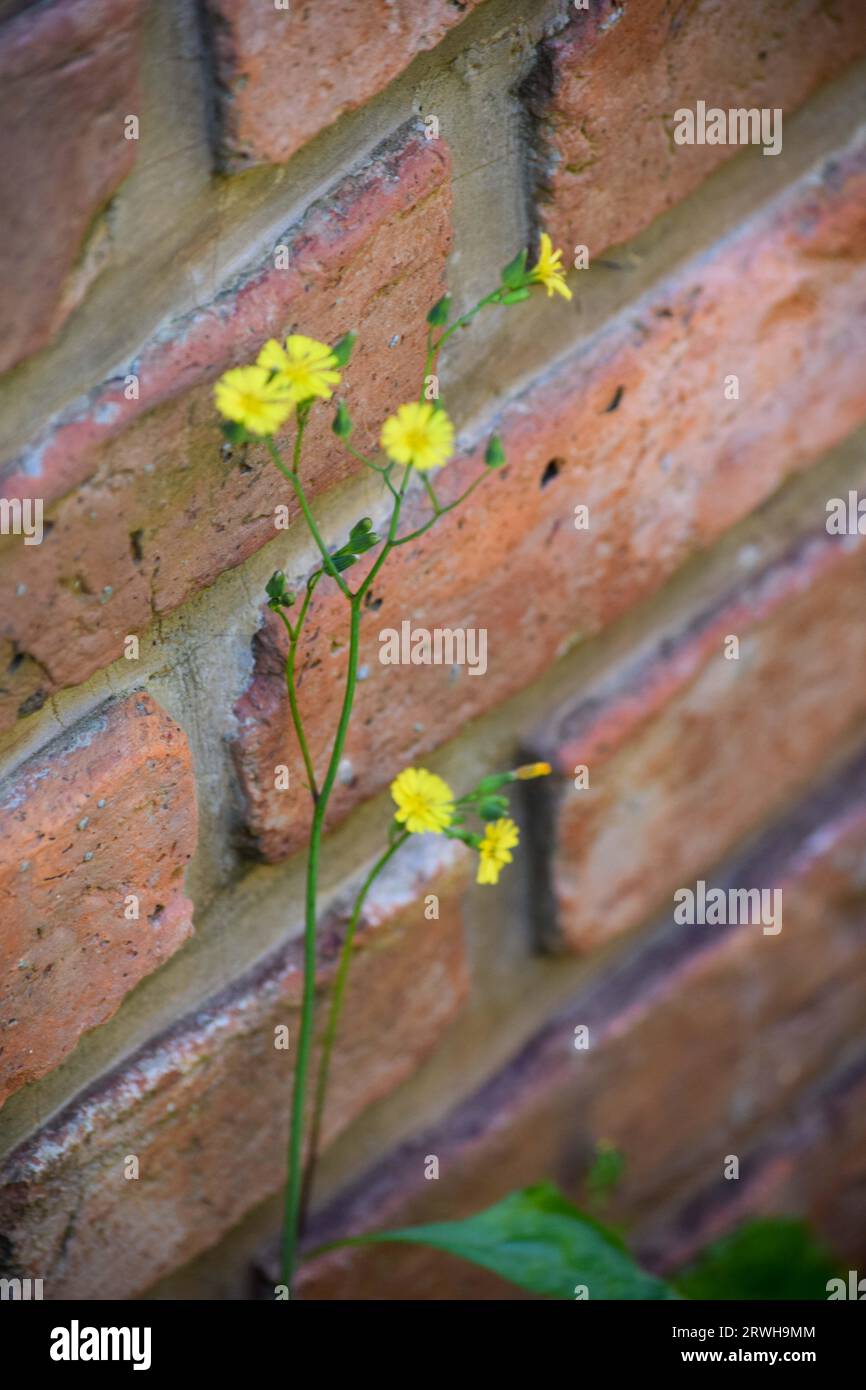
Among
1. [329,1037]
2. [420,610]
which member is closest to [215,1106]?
[329,1037]

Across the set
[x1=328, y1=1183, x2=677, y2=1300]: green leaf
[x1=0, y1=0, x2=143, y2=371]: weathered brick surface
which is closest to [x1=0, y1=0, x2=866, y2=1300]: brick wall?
[x1=0, y1=0, x2=143, y2=371]: weathered brick surface

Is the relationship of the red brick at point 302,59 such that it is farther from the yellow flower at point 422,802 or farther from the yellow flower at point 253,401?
the yellow flower at point 422,802

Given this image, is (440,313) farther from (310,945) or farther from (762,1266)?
(762,1266)

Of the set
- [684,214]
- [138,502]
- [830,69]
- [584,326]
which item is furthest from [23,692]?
[830,69]

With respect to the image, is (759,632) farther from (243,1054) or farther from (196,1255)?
(196,1255)

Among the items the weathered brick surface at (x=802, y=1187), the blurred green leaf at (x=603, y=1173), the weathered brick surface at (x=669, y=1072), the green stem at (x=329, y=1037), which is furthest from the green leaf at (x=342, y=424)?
the weathered brick surface at (x=802, y=1187)

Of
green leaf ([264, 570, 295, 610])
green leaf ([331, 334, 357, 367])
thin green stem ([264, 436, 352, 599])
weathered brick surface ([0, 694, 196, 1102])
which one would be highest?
green leaf ([331, 334, 357, 367])

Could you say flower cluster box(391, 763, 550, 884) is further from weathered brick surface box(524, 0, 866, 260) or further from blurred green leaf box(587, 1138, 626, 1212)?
blurred green leaf box(587, 1138, 626, 1212)
